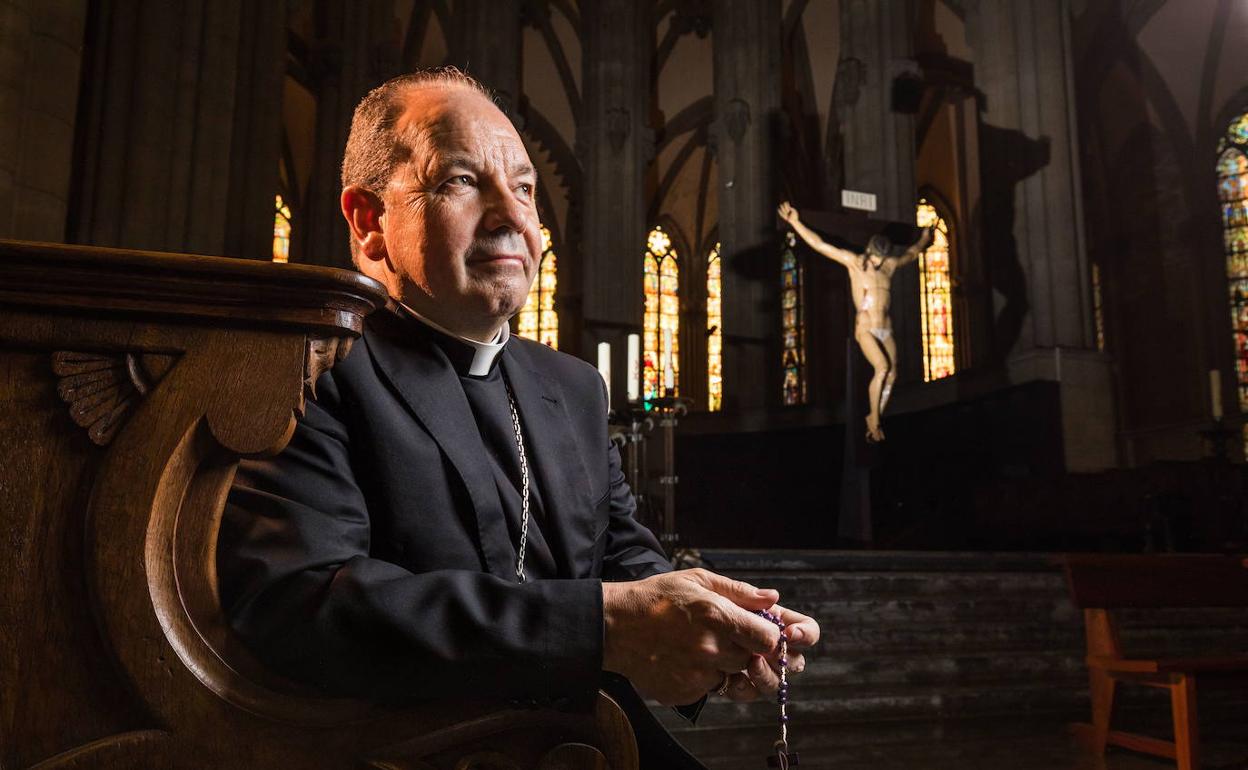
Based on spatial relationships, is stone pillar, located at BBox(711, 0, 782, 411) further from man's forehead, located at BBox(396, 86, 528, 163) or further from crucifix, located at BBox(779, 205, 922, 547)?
man's forehead, located at BBox(396, 86, 528, 163)

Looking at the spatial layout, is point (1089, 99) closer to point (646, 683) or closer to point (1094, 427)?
point (1094, 427)

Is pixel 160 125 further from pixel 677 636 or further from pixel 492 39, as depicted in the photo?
pixel 492 39

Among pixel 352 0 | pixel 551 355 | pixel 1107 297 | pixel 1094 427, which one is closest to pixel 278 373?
pixel 551 355

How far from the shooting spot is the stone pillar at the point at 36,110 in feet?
12.9

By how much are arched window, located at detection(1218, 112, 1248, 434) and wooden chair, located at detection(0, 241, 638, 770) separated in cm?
1832

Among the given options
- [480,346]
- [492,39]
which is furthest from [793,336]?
[480,346]

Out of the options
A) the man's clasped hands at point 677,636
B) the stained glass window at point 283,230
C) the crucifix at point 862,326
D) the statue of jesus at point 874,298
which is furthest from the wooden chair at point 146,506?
A: the stained glass window at point 283,230

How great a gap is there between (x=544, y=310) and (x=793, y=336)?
Answer: 19.5 ft

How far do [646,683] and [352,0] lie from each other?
14.0m

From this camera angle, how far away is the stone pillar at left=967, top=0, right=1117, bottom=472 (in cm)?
1070

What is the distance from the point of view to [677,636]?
2.99 feet

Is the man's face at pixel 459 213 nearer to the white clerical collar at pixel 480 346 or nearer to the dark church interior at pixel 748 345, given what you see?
the white clerical collar at pixel 480 346

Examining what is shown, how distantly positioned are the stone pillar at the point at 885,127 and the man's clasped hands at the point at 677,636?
41.7 ft

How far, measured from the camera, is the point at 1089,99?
17.6 meters
